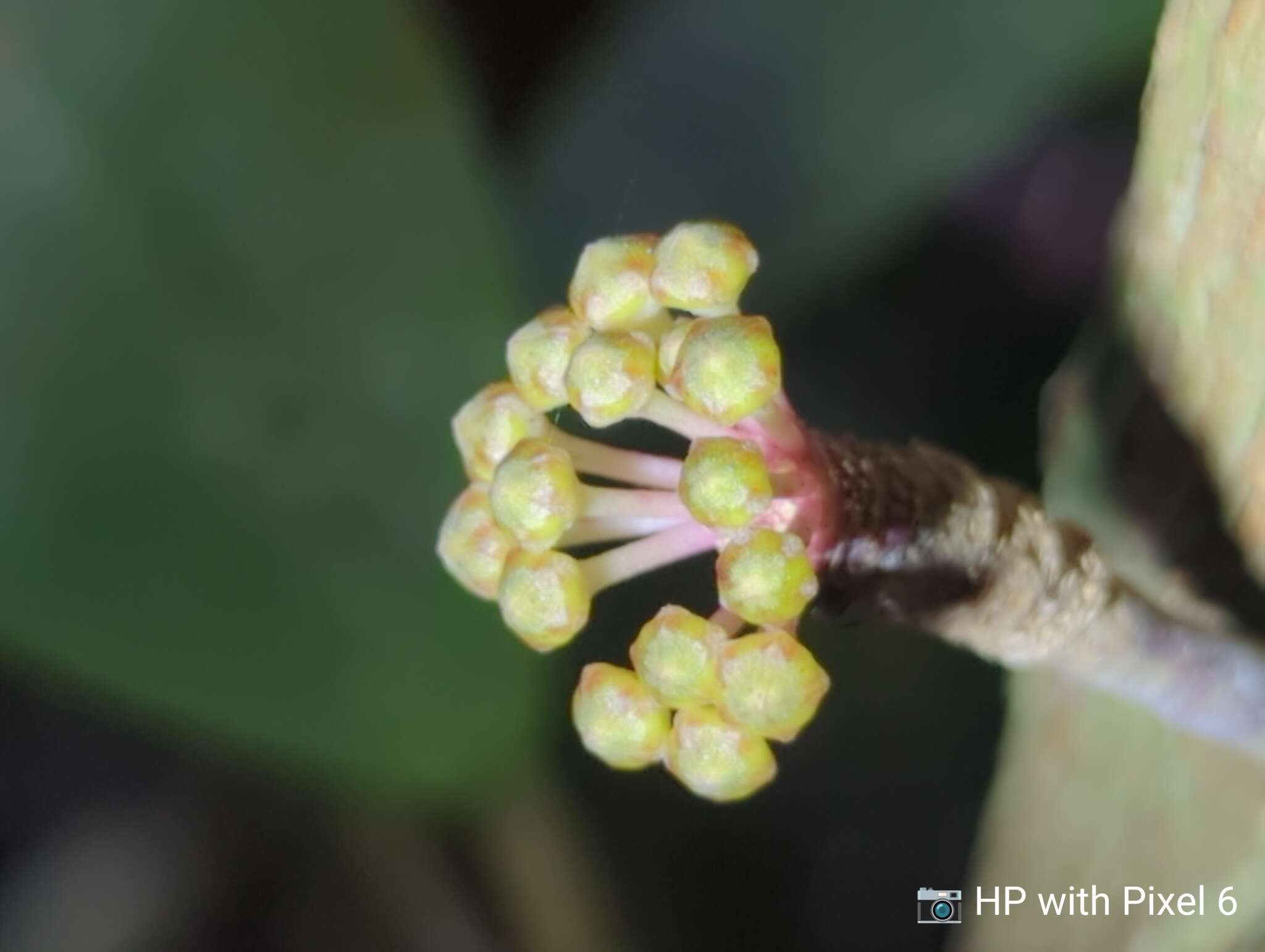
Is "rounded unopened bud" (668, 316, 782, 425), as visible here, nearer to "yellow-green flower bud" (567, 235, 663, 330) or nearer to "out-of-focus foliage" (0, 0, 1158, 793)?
"yellow-green flower bud" (567, 235, 663, 330)

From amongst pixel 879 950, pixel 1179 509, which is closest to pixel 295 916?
pixel 879 950

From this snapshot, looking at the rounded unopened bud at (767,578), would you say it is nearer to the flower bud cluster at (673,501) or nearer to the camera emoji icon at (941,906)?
the flower bud cluster at (673,501)

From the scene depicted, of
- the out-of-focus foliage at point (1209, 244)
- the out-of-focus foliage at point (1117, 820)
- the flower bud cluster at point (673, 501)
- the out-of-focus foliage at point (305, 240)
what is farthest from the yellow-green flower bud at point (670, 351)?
the out-of-focus foliage at point (305, 240)

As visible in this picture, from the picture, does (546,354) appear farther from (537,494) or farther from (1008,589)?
(1008,589)

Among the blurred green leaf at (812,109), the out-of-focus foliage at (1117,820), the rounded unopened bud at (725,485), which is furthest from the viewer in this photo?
the blurred green leaf at (812,109)

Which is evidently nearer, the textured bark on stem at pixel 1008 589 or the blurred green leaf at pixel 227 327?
the textured bark on stem at pixel 1008 589

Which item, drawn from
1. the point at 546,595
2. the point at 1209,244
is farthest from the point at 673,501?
the point at 1209,244

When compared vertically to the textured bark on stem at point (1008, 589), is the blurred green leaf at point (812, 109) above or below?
above

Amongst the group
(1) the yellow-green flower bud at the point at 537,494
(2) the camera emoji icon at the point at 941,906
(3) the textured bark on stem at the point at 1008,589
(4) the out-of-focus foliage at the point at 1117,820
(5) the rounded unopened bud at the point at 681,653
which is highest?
(1) the yellow-green flower bud at the point at 537,494
